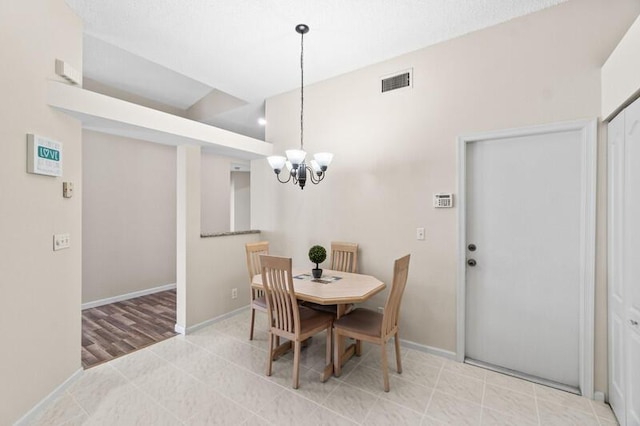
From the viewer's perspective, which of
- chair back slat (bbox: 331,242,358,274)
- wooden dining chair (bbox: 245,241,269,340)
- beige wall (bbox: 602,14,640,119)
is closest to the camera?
beige wall (bbox: 602,14,640,119)

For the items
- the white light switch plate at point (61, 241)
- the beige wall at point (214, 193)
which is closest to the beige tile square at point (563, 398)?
the white light switch plate at point (61, 241)

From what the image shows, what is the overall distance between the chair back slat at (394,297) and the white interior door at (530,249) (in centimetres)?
80

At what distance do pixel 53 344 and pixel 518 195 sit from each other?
13.0ft

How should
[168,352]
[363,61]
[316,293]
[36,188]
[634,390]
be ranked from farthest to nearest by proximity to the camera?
[363,61] → [168,352] → [316,293] → [36,188] → [634,390]

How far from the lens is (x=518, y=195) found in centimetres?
253

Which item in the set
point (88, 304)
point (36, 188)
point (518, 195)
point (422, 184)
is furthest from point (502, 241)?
point (88, 304)

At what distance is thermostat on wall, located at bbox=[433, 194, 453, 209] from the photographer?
2781 millimetres

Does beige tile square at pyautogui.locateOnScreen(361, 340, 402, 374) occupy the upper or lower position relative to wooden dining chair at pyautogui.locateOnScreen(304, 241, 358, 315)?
lower

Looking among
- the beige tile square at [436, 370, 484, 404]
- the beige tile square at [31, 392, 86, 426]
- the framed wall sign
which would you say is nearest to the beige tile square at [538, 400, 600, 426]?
the beige tile square at [436, 370, 484, 404]

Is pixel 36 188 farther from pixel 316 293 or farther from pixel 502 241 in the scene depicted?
pixel 502 241

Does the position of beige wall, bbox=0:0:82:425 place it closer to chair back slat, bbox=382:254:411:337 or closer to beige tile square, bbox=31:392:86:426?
beige tile square, bbox=31:392:86:426

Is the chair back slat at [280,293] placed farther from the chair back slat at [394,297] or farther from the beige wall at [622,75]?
the beige wall at [622,75]

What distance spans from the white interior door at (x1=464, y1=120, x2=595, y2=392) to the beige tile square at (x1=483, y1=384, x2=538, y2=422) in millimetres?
362

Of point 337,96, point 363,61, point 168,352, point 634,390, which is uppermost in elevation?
point 363,61
